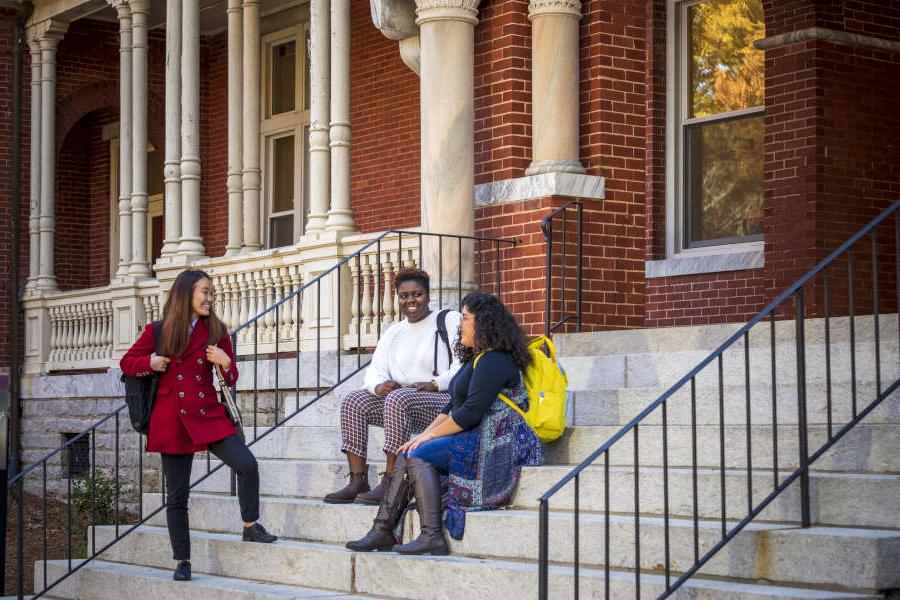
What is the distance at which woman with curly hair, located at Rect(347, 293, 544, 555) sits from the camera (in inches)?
297

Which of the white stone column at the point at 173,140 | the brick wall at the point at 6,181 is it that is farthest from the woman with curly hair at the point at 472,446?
the brick wall at the point at 6,181

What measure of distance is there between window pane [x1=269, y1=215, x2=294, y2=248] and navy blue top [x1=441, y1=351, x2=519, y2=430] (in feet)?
33.4

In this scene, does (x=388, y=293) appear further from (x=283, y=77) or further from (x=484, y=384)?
(x=283, y=77)

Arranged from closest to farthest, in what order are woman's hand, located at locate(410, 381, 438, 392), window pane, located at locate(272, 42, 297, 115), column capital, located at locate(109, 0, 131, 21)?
woman's hand, located at locate(410, 381, 438, 392) < column capital, located at locate(109, 0, 131, 21) < window pane, located at locate(272, 42, 297, 115)

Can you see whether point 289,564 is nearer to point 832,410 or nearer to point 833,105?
point 832,410

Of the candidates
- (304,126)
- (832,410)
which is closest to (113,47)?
(304,126)

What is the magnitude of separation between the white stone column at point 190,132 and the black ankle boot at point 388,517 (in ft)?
24.2

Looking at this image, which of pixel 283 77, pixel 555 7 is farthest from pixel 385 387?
pixel 283 77

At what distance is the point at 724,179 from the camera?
1193cm

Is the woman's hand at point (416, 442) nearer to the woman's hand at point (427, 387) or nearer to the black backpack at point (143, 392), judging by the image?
the woman's hand at point (427, 387)

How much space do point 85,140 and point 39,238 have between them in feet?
10.2

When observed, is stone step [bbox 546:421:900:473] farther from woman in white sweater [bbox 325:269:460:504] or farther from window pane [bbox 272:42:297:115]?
window pane [bbox 272:42:297:115]

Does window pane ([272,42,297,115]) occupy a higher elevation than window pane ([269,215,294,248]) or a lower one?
higher

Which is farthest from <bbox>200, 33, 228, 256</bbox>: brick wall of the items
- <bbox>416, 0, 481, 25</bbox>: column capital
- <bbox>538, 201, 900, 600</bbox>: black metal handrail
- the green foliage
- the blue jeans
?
<bbox>538, 201, 900, 600</bbox>: black metal handrail
